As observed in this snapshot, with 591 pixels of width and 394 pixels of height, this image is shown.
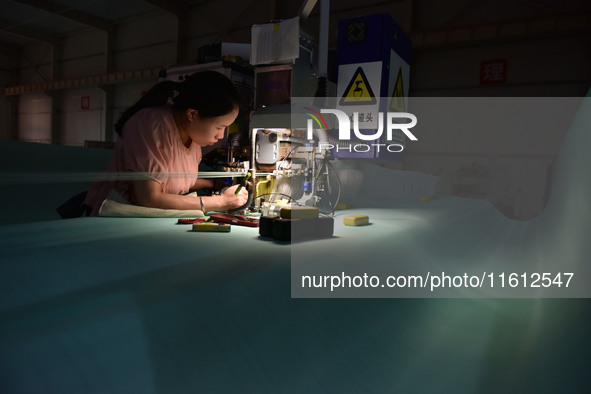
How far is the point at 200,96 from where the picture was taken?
1.65 metres

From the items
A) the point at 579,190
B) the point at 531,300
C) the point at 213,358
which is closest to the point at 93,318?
the point at 213,358

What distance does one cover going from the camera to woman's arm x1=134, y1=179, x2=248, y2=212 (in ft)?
5.16

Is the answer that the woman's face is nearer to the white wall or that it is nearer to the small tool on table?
the small tool on table

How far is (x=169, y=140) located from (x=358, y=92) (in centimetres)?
93

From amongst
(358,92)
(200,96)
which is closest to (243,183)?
(200,96)

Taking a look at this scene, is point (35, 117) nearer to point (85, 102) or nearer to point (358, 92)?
point (85, 102)

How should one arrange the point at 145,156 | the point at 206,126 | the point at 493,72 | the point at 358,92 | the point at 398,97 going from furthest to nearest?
the point at 493,72, the point at 398,97, the point at 358,92, the point at 206,126, the point at 145,156

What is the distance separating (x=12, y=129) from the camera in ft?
43.1

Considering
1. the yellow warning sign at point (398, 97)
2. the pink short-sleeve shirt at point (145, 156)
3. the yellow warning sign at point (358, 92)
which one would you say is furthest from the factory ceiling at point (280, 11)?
the pink short-sleeve shirt at point (145, 156)

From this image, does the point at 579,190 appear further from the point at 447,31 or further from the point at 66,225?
the point at 447,31

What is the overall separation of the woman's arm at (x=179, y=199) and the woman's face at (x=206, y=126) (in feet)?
0.83

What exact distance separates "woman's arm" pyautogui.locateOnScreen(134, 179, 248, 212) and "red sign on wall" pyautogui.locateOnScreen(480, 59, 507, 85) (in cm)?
510

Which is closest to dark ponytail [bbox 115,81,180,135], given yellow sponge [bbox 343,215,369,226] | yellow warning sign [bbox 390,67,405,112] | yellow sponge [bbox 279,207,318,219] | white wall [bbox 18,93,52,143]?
yellow sponge [bbox 279,207,318,219]

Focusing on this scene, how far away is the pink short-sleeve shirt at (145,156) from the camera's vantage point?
158cm
